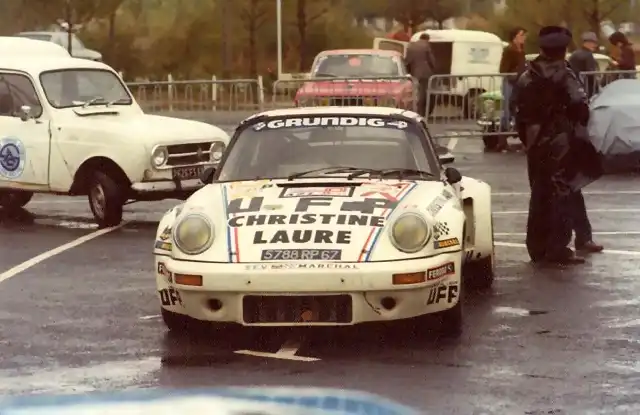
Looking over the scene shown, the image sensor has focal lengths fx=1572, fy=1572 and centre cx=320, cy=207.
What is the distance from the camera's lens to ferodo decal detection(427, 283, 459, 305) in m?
8.76

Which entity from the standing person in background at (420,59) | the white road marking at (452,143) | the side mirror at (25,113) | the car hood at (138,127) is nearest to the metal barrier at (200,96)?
the white road marking at (452,143)

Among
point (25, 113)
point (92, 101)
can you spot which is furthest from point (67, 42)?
point (25, 113)

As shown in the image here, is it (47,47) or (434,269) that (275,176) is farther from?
(47,47)

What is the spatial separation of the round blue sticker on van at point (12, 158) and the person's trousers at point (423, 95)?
8657mm

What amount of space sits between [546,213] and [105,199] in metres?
4.85

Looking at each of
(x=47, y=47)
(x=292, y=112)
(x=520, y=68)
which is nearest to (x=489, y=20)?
(x=520, y=68)

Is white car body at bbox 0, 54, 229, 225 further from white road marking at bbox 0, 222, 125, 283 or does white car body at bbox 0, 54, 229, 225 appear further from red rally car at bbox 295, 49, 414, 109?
red rally car at bbox 295, 49, 414, 109

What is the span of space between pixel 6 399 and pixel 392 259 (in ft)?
7.70

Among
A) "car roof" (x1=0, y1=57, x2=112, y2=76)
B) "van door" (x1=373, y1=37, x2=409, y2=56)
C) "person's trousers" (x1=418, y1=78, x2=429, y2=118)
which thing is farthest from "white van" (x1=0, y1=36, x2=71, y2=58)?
"van door" (x1=373, y1=37, x2=409, y2=56)

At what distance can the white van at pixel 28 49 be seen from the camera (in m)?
17.2

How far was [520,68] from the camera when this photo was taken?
23000mm

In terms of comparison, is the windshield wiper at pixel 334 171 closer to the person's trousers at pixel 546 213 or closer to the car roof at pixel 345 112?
the car roof at pixel 345 112

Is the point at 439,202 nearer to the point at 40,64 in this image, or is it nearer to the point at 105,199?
the point at 105,199

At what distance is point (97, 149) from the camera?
50.4ft
